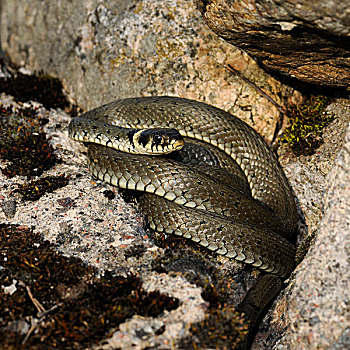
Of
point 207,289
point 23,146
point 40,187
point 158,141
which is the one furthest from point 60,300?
point 23,146

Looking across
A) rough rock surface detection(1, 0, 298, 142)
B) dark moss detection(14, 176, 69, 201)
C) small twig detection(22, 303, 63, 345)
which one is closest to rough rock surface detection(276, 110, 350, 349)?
small twig detection(22, 303, 63, 345)

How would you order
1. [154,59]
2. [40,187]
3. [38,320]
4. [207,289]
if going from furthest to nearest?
[154,59], [40,187], [207,289], [38,320]

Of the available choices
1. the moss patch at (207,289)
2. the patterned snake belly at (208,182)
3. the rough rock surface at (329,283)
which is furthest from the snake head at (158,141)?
the rough rock surface at (329,283)

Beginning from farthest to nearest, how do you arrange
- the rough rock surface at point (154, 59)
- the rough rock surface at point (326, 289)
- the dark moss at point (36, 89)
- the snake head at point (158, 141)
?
the dark moss at point (36, 89) → the rough rock surface at point (154, 59) → the snake head at point (158, 141) → the rough rock surface at point (326, 289)

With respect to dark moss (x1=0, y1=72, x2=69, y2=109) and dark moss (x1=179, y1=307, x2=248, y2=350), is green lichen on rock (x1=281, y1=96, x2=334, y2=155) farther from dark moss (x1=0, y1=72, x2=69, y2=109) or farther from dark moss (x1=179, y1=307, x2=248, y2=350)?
dark moss (x1=0, y1=72, x2=69, y2=109)

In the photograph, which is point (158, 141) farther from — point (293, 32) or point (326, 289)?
point (326, 289)

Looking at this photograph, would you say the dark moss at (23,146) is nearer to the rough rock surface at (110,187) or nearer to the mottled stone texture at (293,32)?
the rough rock surface at (110,187)
